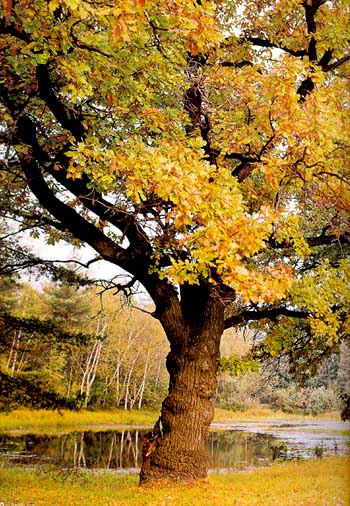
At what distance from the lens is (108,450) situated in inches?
725

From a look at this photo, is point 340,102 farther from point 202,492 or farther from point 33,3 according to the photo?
point 202,492

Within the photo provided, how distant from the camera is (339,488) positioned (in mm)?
7391

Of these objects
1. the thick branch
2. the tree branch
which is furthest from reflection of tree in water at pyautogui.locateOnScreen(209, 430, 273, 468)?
the thick branch

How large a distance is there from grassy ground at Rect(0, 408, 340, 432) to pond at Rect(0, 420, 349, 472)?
2.58 metres

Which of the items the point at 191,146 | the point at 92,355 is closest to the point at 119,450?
the point at 191,146

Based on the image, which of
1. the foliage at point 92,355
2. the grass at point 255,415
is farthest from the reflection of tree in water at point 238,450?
the grass at point 255,415

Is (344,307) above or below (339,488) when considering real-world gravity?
above

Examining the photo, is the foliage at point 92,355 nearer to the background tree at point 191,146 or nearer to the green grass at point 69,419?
the green grass at point 69,419

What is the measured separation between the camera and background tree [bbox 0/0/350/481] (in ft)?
18.9

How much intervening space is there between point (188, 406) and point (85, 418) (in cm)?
2474

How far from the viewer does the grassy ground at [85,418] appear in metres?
26.7

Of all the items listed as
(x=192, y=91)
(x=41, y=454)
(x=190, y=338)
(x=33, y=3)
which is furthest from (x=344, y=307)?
(x=41, y=454)

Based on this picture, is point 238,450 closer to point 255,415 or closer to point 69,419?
point 69,419

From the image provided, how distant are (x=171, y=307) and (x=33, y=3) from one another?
15.7ft
